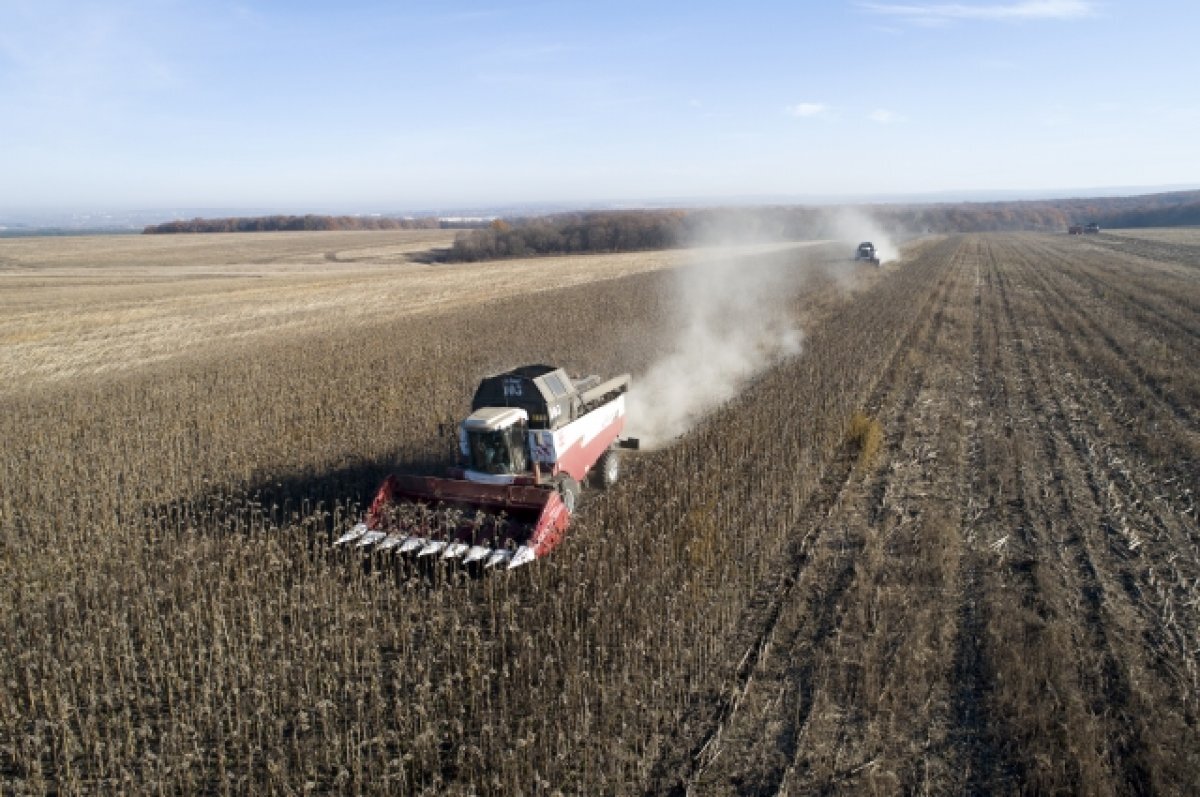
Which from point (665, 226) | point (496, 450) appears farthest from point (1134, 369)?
point (665, 226)

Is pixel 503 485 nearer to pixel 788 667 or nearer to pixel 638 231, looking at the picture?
pixel 788 667

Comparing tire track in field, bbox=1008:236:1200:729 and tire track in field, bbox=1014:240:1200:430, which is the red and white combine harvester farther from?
tire track in field, bbox=1014:240:1200:430

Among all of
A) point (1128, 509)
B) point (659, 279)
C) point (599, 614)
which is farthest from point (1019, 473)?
point (659, 279)

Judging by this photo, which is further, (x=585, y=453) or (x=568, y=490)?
(x=585, y=453)

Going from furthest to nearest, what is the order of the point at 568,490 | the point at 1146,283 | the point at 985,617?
the point at 1146,283 < the point at 568,490 < the point at 985,617

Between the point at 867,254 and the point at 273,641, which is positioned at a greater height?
the point at 867,254

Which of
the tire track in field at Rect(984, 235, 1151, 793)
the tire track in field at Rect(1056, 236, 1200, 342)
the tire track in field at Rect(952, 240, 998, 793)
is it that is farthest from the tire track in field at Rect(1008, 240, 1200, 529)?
the tire track in field at Rect(1056, 236, 1200, 342)
